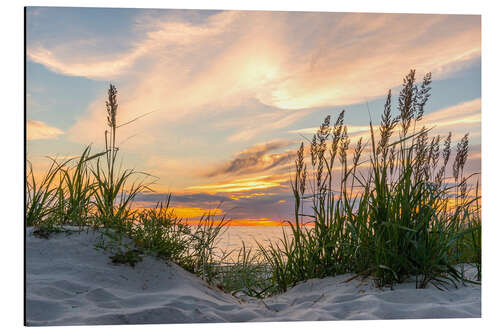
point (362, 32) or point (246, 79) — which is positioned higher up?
point (362, 32)

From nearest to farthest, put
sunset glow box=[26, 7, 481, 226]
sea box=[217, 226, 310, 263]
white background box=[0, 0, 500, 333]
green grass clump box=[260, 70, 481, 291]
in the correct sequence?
white background box=[0, 0, 500, 333]
green grass clump box=[260, 70, 481, 291]
sunset glow box=[26, 7, 481, 226]
sea box=[217, 226, 310, 263]

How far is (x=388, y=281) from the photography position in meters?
3.09

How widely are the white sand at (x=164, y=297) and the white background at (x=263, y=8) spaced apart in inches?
2.7

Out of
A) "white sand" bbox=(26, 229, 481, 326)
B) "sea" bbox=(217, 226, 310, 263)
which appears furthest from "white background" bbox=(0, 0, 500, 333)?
"sea" bbox=(217, 226, 310, 263)

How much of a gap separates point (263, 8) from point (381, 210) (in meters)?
1.89

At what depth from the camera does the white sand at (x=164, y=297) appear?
105 inches

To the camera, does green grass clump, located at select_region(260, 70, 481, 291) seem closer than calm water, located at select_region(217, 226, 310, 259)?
Yes

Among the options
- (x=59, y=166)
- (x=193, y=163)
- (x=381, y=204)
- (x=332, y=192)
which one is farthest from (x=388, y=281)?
(x=59, y=166)

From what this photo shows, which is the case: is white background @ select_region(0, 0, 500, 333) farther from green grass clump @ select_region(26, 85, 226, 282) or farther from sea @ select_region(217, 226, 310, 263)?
sea @ select_region(217, 226, 310, 263)

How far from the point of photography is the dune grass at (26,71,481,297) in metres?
3.08

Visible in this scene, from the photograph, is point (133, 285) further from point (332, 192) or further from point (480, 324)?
point (480, 324)

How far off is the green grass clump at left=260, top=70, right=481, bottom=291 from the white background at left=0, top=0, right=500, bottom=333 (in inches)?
12.3

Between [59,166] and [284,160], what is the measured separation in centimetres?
201

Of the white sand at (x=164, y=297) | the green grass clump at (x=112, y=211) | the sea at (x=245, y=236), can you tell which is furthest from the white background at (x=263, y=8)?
the sea at (x=245, y=236)
